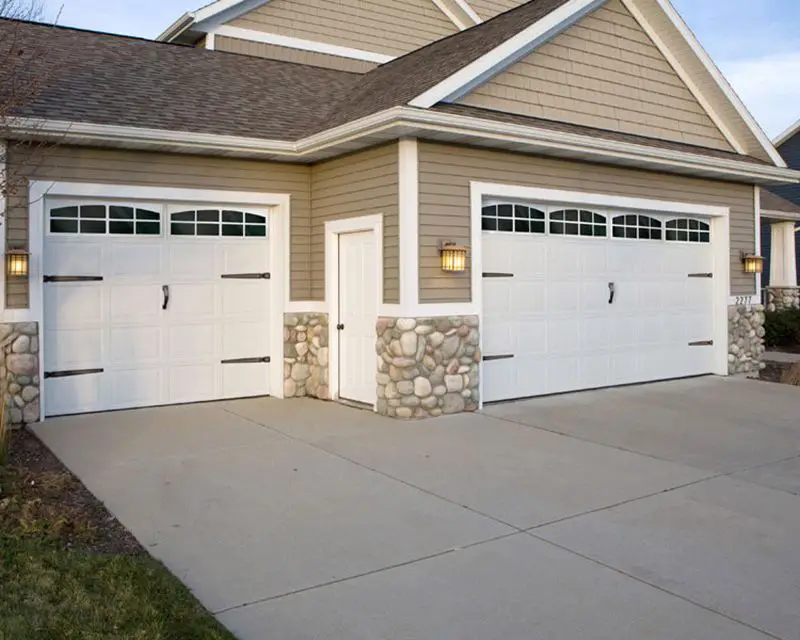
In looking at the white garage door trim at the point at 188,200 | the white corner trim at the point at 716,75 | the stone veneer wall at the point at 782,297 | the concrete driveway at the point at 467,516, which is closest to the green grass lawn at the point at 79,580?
the concrete driveway at the point at 467,516

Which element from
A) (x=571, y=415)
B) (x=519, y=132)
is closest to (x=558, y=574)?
(x=571, y=415)

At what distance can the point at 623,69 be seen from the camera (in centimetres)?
1064

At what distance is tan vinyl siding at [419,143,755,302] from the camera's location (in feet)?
28.6

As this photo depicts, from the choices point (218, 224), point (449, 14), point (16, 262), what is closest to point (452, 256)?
point (218, 224)

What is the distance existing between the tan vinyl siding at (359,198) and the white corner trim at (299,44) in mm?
5164

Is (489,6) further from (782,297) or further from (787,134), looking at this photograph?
(787,134)

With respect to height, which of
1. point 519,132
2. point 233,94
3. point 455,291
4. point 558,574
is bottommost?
point 558,574

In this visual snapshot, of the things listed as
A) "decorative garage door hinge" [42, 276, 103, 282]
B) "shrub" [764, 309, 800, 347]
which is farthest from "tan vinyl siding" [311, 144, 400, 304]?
"shrub" [764, 309, 800, 347]

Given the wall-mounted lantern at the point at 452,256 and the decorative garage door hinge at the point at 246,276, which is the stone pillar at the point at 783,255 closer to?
the wall-mounted lantern at the point at 452,256

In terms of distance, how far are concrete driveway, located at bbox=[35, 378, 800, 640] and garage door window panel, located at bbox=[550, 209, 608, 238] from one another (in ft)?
7.91

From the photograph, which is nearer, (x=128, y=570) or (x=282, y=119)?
(x=128, y=570)

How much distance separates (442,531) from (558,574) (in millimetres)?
924

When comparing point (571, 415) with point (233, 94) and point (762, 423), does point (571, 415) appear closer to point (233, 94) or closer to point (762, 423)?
point (762, 423)

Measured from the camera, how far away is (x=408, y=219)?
338 inches
